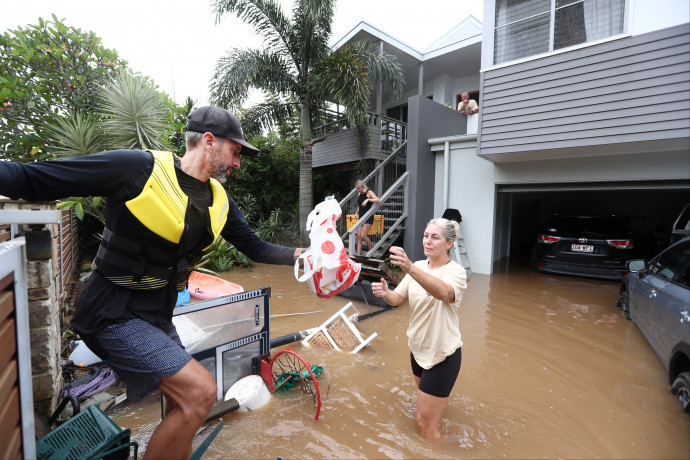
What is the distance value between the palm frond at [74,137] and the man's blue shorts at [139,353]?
6221 mm

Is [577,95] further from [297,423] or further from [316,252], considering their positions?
[297,423]

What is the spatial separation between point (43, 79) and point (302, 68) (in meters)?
6.06

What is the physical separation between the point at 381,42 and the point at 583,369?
10712 mm

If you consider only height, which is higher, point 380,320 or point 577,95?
point 577,95

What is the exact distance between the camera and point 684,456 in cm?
243

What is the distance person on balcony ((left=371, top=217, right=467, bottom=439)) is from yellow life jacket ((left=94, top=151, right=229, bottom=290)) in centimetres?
132

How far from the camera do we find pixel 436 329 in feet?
7.95

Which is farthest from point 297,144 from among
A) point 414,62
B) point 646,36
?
point 646,36

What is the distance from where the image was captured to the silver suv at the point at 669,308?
2771mm

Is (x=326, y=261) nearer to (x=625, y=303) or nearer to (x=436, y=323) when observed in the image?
Result: (x=436, y=323)

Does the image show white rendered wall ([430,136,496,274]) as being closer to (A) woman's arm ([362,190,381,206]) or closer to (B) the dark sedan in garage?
(B) the dark sedan in garage

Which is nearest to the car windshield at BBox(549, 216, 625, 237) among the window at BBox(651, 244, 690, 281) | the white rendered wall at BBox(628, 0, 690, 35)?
the window at BBox(651, 244, 690, 281)

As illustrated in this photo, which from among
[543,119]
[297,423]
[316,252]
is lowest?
[297,423]

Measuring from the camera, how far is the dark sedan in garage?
22.0 ft
